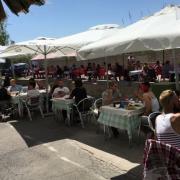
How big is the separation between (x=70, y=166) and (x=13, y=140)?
3.09 metres

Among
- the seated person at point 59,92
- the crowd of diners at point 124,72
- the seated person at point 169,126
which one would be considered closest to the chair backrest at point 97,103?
the seated person at point 59,92

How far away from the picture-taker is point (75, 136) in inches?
388

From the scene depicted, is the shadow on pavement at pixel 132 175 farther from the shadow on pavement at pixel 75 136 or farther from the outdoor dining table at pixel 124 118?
the outdoor dining table at pixel 124 118

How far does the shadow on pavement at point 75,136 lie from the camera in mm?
7976

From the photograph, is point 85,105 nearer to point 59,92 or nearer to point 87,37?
point 59,92

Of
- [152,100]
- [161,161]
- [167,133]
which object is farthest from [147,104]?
[161,161]

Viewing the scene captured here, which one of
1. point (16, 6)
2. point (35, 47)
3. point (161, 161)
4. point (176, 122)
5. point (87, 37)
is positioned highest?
point (16, 6)

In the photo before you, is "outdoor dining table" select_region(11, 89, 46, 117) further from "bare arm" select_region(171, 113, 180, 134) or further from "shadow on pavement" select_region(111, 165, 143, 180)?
"bare arm" select_region(171, 113, 180, 134)

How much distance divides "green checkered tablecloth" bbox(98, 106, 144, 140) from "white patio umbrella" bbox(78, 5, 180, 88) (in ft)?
3.96

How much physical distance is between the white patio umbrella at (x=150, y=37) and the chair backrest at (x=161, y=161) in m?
2.77

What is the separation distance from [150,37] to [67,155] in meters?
2.84

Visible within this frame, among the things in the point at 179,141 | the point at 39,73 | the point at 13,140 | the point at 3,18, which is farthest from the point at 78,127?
the point at 39,73

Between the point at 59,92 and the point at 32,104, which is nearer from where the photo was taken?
the point at 59,92

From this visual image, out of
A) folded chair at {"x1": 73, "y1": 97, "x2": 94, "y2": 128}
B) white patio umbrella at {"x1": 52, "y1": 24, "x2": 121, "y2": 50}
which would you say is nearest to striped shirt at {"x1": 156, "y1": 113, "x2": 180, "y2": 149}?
folded chair at {"x1": 73, "y1": 97, "x2": 94, "y2": 128}
